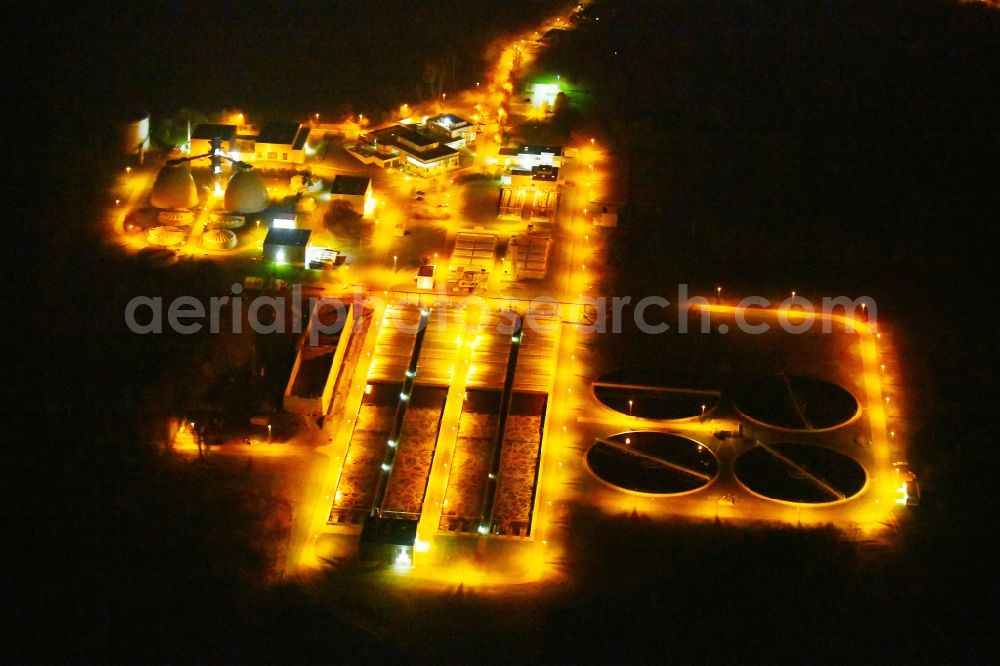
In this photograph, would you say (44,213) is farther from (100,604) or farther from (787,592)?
(787,592)

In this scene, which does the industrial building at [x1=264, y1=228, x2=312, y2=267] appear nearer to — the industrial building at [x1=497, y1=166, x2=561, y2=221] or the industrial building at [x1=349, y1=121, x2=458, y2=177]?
the industrial building at [x1=349, y1=121, x2=458, y2=177]

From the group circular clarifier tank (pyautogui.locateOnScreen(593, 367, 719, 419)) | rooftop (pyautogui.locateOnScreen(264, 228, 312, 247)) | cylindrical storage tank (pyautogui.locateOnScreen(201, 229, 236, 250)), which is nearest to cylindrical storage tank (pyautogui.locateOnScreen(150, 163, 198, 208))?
cylindrical storage tank (pyautogui.locateOnScreen(201, 229, 236, 250))

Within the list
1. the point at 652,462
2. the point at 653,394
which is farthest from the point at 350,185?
the point at 652,462

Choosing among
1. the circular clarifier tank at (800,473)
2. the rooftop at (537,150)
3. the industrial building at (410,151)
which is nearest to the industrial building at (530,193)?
the rooftop at (537,150)

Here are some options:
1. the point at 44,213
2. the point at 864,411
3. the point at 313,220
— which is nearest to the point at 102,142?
the point at 44,213

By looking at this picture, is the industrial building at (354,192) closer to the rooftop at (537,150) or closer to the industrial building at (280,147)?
the industrial building at (280,147)

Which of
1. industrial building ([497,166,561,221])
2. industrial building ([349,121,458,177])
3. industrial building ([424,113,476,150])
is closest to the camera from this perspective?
industrial building ([497,166,561,221])
